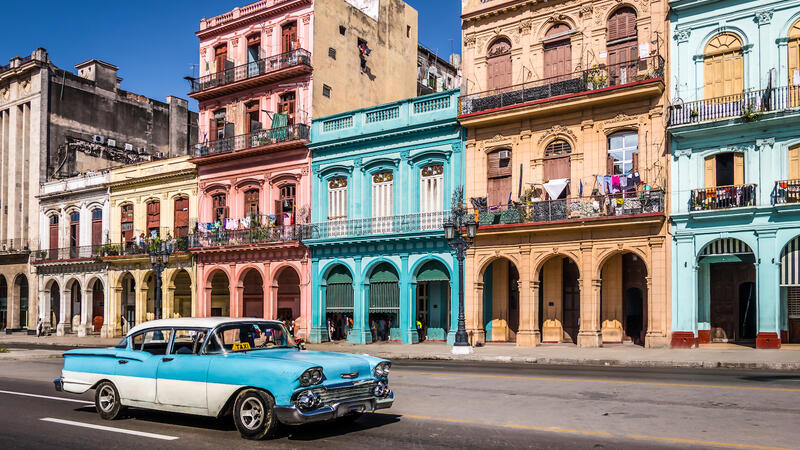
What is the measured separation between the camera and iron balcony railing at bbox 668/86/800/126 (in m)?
23.2

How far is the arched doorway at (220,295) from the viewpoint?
40281mm

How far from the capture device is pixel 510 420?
9.72 m

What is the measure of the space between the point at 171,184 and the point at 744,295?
2933 cm

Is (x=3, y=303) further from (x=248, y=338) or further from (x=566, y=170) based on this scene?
(x=248, y=338)

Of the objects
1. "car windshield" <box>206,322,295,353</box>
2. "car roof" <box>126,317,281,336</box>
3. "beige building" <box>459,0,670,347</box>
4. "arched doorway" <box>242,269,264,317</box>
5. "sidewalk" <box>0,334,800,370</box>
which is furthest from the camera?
"arched doorway" <box>242,269,264,317</box>

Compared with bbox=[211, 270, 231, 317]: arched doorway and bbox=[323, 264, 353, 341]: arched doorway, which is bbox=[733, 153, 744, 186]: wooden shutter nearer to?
bbox=[323, 264, 353, 341]: arched doorway

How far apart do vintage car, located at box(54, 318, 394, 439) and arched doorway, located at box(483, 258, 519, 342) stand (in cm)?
1936

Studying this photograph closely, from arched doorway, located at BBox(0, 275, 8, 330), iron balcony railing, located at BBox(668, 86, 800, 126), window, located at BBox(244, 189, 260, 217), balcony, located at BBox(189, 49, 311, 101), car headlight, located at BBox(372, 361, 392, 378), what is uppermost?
balcony, located at BBox(189, 49, 311, 101)

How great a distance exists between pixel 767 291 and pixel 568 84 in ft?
32.0

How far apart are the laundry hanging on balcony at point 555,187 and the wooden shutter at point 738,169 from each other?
5.59 m

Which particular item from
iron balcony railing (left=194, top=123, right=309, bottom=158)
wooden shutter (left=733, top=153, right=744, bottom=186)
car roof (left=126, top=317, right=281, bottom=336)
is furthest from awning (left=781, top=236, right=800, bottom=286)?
iron balcony railing (left=194, top=123, right=309, bottom=158)

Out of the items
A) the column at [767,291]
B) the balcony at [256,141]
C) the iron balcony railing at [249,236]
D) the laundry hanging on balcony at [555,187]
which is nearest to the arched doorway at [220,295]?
the iron balcony railing at [249,236]

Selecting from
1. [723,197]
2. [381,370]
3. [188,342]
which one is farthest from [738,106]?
[188,342]

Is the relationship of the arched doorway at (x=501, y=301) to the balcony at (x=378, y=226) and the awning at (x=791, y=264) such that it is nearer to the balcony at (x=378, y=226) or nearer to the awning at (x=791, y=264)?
the balcony at (x=378, y=226)
